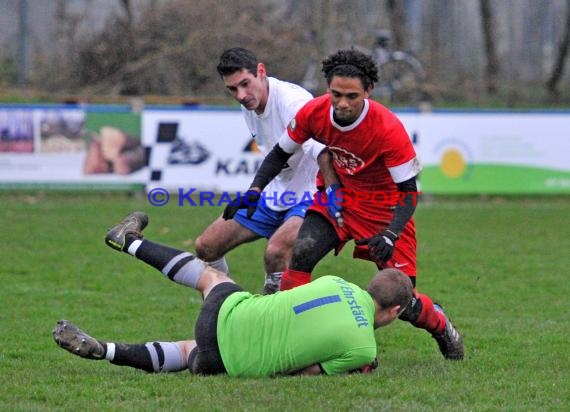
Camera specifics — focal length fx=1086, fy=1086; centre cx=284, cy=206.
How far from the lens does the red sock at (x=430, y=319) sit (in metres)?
6.29

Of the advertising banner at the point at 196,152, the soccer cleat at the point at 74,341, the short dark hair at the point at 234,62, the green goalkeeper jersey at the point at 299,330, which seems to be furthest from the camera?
the advertising banner at the point at 196,152

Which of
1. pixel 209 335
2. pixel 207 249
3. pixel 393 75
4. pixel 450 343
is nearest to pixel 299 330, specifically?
pixel 209 335

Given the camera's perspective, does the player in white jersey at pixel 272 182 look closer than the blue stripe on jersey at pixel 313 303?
No

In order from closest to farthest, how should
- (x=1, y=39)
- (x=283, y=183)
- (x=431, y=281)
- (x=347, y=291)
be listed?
(x=347, y=291), (x=283, y=183), (x=431, y=281), (x=1, y=39)

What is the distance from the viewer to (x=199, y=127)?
51.5 feet

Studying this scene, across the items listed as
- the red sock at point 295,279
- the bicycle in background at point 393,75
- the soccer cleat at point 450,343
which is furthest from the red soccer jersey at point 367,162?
the bicycle in background at point 393,75

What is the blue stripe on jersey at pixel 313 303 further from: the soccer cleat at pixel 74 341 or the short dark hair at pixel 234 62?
the short dark hair at pixel 234 62

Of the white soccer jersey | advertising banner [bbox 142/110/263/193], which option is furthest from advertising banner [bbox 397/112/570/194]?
the white soccer jersey

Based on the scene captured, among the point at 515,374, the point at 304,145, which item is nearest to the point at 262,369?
the point at 515,374

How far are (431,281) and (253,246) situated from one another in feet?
9.80

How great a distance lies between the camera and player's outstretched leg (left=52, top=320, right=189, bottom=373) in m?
5.54

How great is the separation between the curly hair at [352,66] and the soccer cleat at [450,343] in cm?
143

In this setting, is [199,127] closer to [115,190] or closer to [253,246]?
[115,190]

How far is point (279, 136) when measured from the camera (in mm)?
7363
